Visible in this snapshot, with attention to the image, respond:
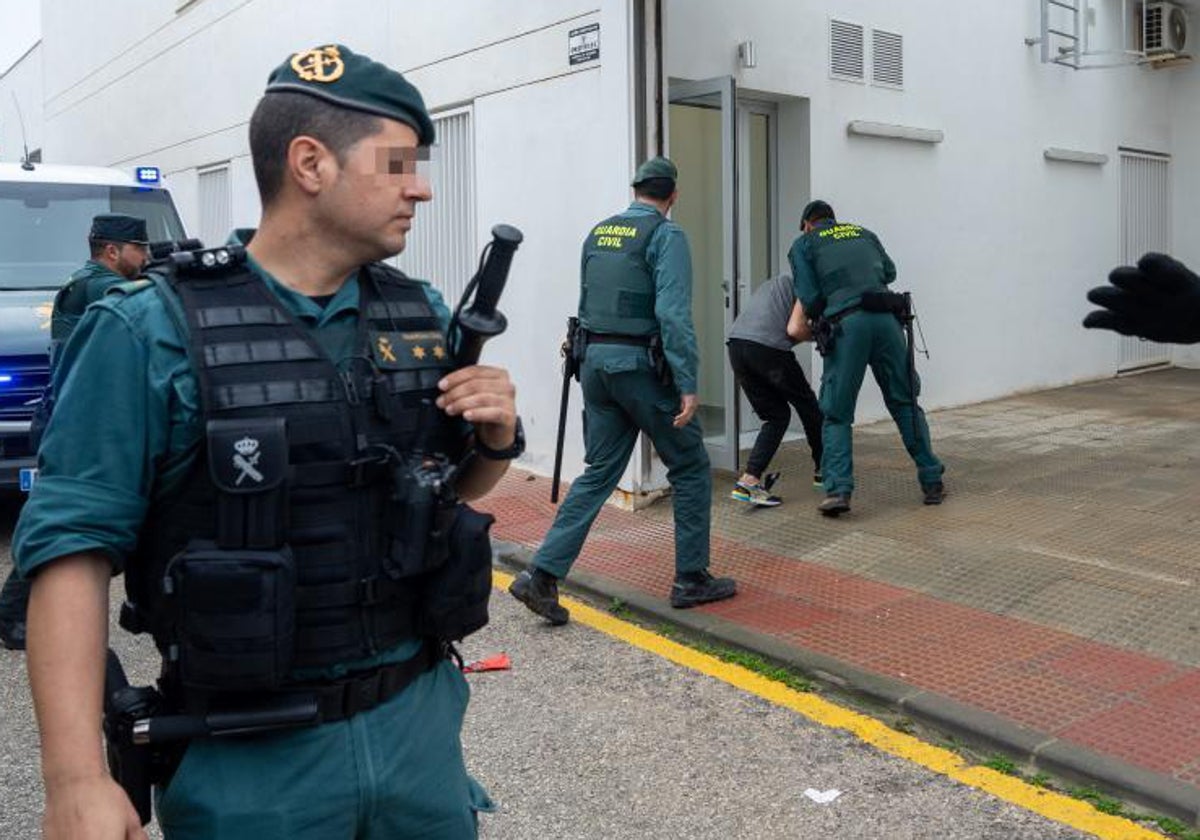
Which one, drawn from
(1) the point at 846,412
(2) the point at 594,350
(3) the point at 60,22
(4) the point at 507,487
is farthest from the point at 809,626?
(3) the point at 60,22

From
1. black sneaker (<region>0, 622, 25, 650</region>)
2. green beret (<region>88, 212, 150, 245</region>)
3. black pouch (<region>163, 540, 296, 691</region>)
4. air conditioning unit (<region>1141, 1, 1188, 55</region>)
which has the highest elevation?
air conditioning unit (<region>1141, 1, 1188, 55</region>)

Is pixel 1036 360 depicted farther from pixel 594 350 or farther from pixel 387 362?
pixel 387 362

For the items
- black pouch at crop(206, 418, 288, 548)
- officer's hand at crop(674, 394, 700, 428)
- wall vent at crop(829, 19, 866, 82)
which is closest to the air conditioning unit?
wall vent at crop(829, 19, 866, 82)

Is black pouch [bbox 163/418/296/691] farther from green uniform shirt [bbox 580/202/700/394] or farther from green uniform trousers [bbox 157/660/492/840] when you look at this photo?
green uniform shirt [bbox 580/202/700/394]

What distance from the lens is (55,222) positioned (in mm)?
8477

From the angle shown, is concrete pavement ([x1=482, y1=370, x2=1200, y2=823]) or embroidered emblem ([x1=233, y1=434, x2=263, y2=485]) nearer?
embroidered emblem ([x1=233, y1=434, x2=263, y2=485])

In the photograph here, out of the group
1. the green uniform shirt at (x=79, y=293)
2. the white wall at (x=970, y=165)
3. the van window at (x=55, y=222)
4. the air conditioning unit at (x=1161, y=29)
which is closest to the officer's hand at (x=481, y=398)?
the green uniform shirt at (x=79, y=293)

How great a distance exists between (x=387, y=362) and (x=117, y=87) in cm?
1790

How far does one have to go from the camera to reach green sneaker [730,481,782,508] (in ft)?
24.8

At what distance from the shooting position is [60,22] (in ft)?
68.8

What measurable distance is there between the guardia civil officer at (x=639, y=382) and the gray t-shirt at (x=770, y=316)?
214 cm

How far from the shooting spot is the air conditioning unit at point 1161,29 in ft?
42.4

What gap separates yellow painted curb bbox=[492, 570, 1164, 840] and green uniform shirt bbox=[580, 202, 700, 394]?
45.3 inches

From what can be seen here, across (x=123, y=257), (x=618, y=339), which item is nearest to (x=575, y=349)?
(x=618, y=339)
